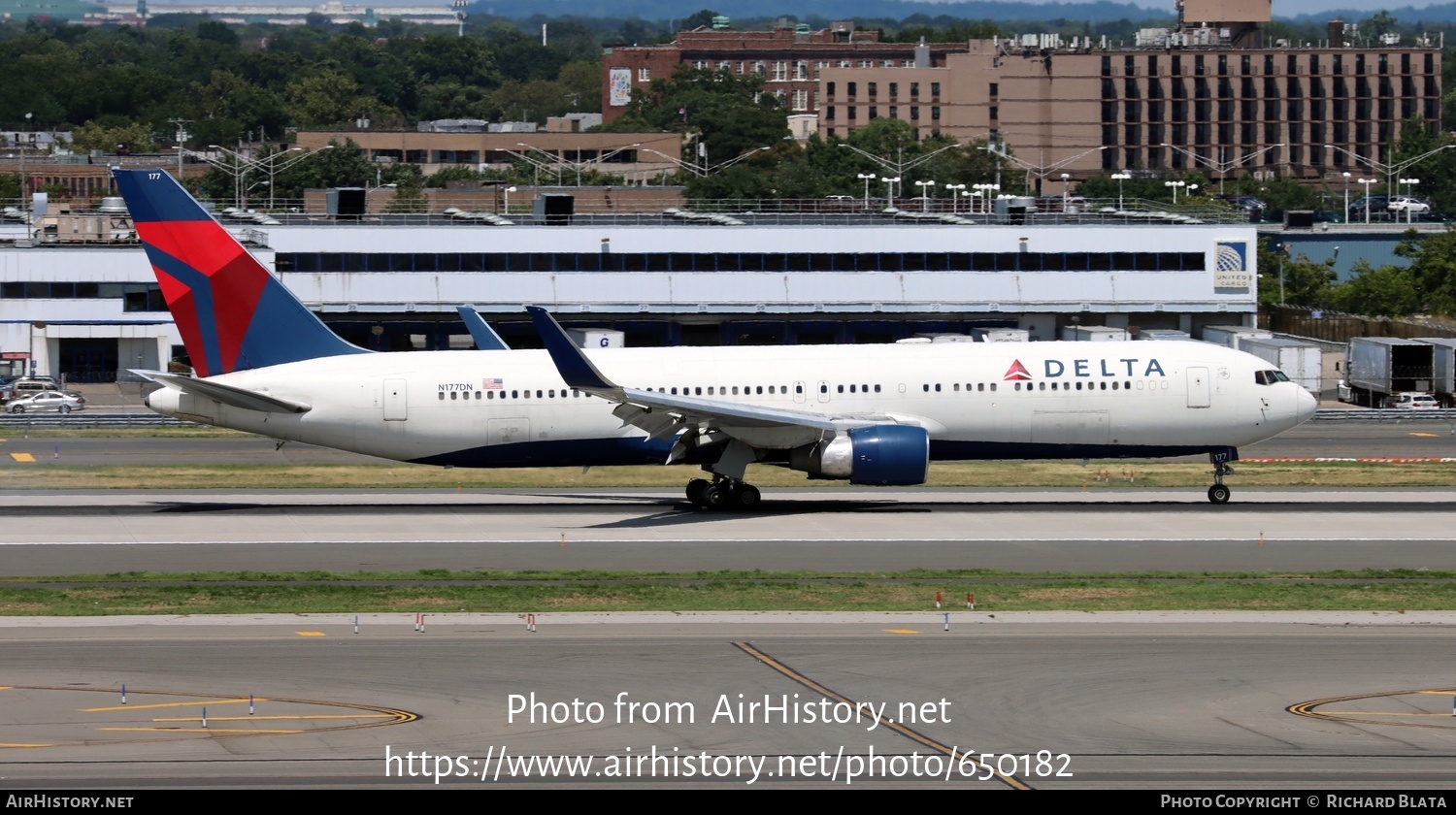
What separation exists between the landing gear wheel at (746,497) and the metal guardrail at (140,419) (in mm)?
29748

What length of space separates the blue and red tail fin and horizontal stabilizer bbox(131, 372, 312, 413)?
1453mm

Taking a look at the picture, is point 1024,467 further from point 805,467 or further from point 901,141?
point 901,141

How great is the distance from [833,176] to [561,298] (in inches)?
3387

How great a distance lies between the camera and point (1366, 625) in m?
29.5

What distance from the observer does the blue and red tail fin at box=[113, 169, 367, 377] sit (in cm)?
4472

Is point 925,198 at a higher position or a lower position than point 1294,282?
higher

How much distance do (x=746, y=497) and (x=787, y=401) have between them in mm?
2665

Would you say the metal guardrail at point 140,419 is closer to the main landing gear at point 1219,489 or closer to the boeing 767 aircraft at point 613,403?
the main landing gear at point 1219,489

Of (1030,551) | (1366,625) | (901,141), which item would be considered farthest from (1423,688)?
(901,141)

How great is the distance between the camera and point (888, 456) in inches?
1670

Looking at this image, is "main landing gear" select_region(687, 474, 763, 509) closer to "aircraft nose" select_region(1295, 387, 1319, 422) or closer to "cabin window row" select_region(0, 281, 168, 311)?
"aircraft nose" select_region(1295, 387, 1319, 422)

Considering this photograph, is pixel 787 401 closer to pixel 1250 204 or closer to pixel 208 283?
pixel 208 283

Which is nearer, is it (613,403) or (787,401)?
(613,403)

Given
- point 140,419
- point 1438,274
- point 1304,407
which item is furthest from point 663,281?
point 1438,274
